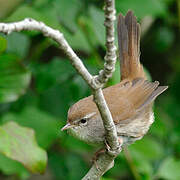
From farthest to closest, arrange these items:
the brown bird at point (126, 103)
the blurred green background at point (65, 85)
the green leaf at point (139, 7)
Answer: the green leaf at point (139, 7)
the blurred green background at point (65, 85)
the brown bird at point (126, 103)

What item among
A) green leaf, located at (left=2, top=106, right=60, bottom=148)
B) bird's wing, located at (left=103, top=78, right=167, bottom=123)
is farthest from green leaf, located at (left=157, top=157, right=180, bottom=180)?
green leaf, located at (left=2, top=106, right=60, bottom=148)

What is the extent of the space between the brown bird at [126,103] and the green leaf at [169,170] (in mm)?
520

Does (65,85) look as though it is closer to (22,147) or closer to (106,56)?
(22,147)

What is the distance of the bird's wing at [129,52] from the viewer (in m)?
3.81

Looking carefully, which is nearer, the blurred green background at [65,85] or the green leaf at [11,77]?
the green leaf at [11,77]

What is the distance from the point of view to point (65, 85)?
4383mm

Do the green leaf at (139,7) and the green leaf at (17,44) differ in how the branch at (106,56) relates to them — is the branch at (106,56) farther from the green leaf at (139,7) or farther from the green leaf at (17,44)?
the green leaf at (17,44)

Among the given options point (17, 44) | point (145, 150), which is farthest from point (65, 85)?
point (145, 150)

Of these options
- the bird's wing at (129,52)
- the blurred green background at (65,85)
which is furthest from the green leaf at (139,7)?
the bird's wing at (129,52)

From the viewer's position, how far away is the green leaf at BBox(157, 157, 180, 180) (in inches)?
156

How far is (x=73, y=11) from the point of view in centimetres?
388

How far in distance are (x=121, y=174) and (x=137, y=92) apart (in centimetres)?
210

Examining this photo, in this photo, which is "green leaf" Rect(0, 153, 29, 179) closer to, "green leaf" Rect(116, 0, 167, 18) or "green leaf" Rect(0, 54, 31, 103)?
"green leaf" Rect(0, 54, 31, 103)

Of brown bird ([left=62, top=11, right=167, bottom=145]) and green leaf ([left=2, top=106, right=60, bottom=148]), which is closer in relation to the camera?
brown bird ([left=62, top=11, right=167, bottom=145])
